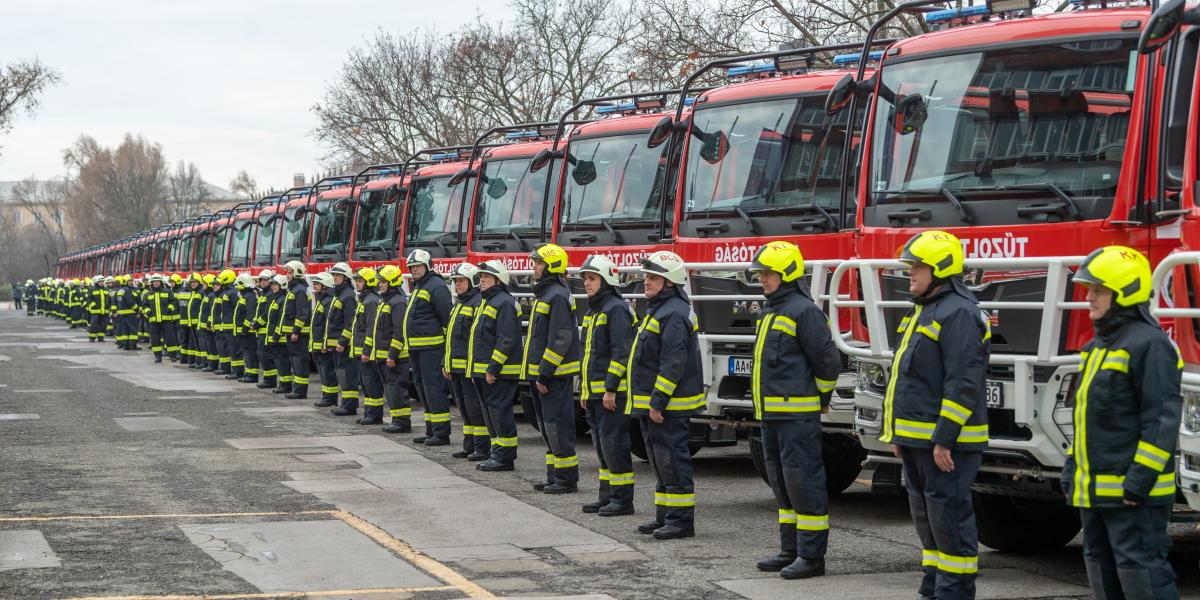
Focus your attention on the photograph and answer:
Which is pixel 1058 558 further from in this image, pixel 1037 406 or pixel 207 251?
pixel 207 251

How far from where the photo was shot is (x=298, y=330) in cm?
2083

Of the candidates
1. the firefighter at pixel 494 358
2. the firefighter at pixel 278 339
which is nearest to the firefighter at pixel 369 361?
the firefighter at pixel 494 358

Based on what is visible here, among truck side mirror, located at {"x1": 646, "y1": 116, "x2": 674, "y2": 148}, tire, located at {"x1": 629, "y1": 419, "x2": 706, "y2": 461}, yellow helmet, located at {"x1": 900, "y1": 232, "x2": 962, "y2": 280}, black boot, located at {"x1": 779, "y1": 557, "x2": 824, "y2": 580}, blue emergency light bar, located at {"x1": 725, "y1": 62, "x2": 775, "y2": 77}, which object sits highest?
blue emergency light bar, located at {"x1": 725, "y1": 62, "x2": 775, "y2": 77}

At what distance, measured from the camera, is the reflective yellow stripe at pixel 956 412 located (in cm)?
675

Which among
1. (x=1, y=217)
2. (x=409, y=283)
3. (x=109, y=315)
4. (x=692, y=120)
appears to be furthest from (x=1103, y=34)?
(x=1, y=217)

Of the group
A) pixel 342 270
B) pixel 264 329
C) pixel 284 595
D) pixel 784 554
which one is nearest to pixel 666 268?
pixel 784 554

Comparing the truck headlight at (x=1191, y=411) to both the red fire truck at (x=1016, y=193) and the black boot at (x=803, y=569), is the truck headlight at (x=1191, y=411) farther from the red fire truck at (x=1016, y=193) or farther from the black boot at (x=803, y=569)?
the black boot at (x=803, y=569)

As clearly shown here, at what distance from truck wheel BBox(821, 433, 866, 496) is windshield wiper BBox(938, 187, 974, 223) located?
2.73 metres

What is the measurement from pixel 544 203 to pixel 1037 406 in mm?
8247

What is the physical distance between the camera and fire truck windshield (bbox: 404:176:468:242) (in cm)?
1964

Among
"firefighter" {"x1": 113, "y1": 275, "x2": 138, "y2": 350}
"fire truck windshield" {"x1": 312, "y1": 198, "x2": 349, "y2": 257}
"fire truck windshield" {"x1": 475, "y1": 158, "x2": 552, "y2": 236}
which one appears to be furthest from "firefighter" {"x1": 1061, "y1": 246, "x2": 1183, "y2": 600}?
"firefighter" {"x1": 113, "y1": 275, "x2": 138, "y2": 350}

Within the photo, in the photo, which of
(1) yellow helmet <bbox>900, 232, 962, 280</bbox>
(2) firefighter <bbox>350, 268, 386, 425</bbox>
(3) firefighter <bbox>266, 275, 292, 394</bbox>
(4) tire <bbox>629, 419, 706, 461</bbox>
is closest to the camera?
(1) yellow helmet <bbox>900, 232, 962, 280</bbox>

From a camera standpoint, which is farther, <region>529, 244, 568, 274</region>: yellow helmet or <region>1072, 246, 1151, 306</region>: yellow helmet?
<region>529, 244, 568, 274</region>: yellow helmet

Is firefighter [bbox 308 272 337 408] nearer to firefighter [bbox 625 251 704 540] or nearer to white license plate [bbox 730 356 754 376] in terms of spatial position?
white license plate [bbox 730 356 754 376]
